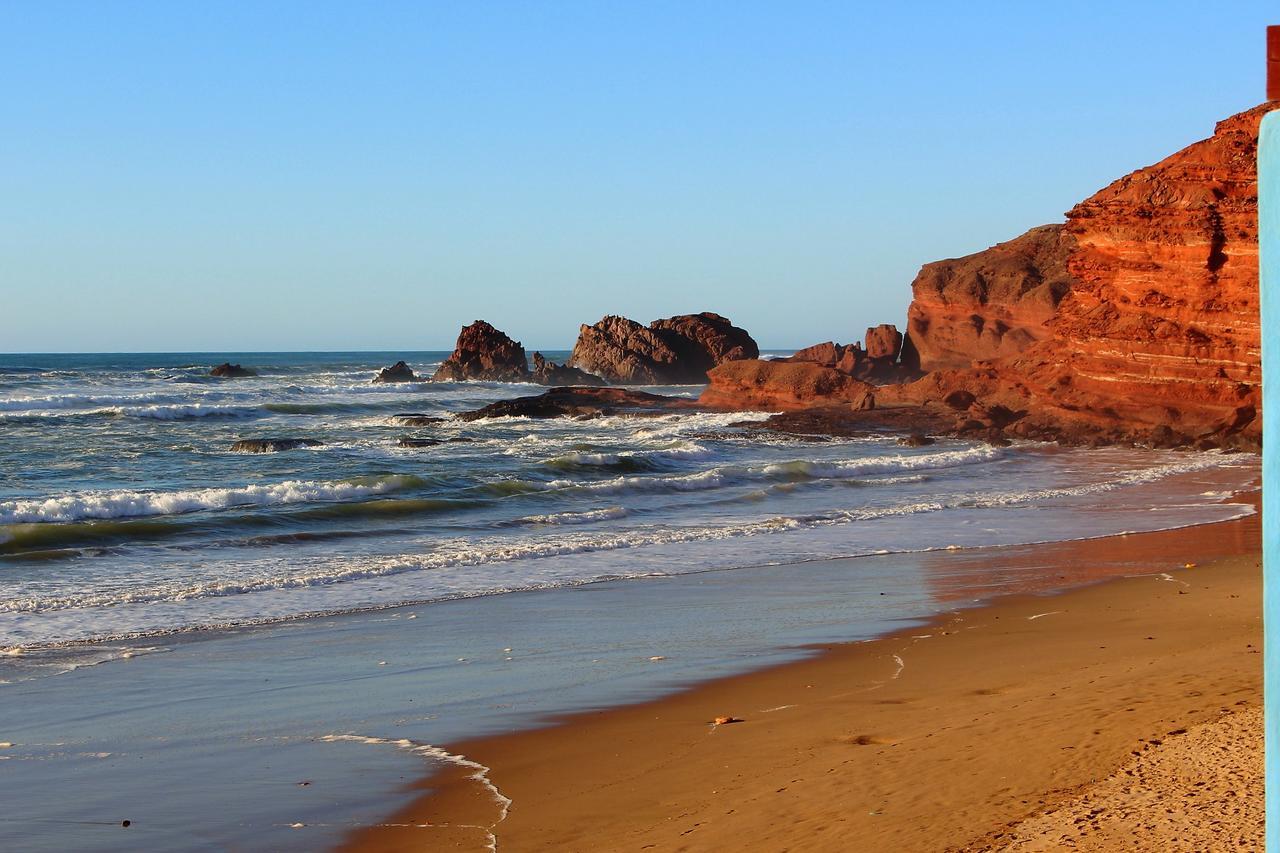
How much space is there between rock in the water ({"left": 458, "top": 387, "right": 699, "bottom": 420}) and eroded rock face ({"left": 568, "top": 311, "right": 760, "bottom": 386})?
24.3 meters

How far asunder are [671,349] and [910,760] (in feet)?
213

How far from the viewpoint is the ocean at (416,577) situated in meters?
6.87

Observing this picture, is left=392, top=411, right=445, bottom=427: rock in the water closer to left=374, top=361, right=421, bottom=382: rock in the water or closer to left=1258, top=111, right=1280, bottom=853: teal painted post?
left=374, top=361, right=421, bottom=382: rock in the water

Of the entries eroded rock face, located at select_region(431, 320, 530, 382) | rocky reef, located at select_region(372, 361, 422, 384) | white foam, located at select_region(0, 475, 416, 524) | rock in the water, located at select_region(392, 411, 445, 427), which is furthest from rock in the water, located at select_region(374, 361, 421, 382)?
white foam, located at select_region(0, 475, 416, 524)

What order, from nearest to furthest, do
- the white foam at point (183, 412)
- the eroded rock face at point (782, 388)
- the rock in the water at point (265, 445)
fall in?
1. the rock in the water at point (265, 445)
2. the eroded rock face at point (782, 388)
3. the white foam at point (183, 412)

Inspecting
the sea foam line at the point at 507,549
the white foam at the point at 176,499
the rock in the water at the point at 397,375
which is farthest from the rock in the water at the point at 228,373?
the sea foam line at the point at 507,549

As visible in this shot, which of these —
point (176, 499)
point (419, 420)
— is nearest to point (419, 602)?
point (176, 499)

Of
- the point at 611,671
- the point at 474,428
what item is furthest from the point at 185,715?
the point at 474,428

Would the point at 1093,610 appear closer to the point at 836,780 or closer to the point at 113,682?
the point at 836,780

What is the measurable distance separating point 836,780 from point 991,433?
2665 cm

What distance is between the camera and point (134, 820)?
220 inches

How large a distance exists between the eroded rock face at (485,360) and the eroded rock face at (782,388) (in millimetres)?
31070

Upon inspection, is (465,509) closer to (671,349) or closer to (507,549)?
(507,549)

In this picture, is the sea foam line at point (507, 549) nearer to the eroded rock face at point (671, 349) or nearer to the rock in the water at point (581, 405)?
the rock in the water at point (581, 405)
